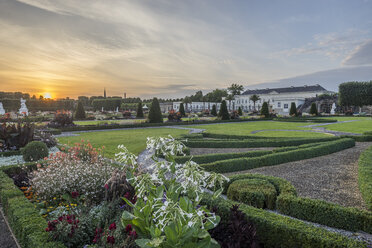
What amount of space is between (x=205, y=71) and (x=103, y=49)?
9361mm

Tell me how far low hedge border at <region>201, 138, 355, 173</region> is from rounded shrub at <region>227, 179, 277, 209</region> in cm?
163

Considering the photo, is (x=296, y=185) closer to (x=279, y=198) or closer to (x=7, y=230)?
(x=279, y=198)

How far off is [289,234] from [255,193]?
1.54m

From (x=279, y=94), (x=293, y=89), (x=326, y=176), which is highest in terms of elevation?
(x=293, y=89)

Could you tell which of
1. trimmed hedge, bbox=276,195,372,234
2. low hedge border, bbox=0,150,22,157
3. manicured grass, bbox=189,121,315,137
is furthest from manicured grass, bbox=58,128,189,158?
trimmed hedge, bbox=276,195,372,234

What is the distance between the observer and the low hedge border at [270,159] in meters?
6.68

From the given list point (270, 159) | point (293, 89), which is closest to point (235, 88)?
point (293, 89)

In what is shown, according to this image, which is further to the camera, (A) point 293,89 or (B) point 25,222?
(A) point 293,89

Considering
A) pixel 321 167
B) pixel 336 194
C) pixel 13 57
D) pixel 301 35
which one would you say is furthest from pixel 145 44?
pixel 336 194

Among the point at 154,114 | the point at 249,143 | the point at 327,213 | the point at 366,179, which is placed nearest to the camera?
the point at 327,213

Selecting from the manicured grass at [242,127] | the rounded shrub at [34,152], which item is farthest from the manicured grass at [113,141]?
the manicured grass at [242,127]

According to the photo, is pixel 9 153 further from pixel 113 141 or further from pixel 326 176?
pixel 326 176

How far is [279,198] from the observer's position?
431 cm

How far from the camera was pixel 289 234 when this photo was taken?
9.36ft
